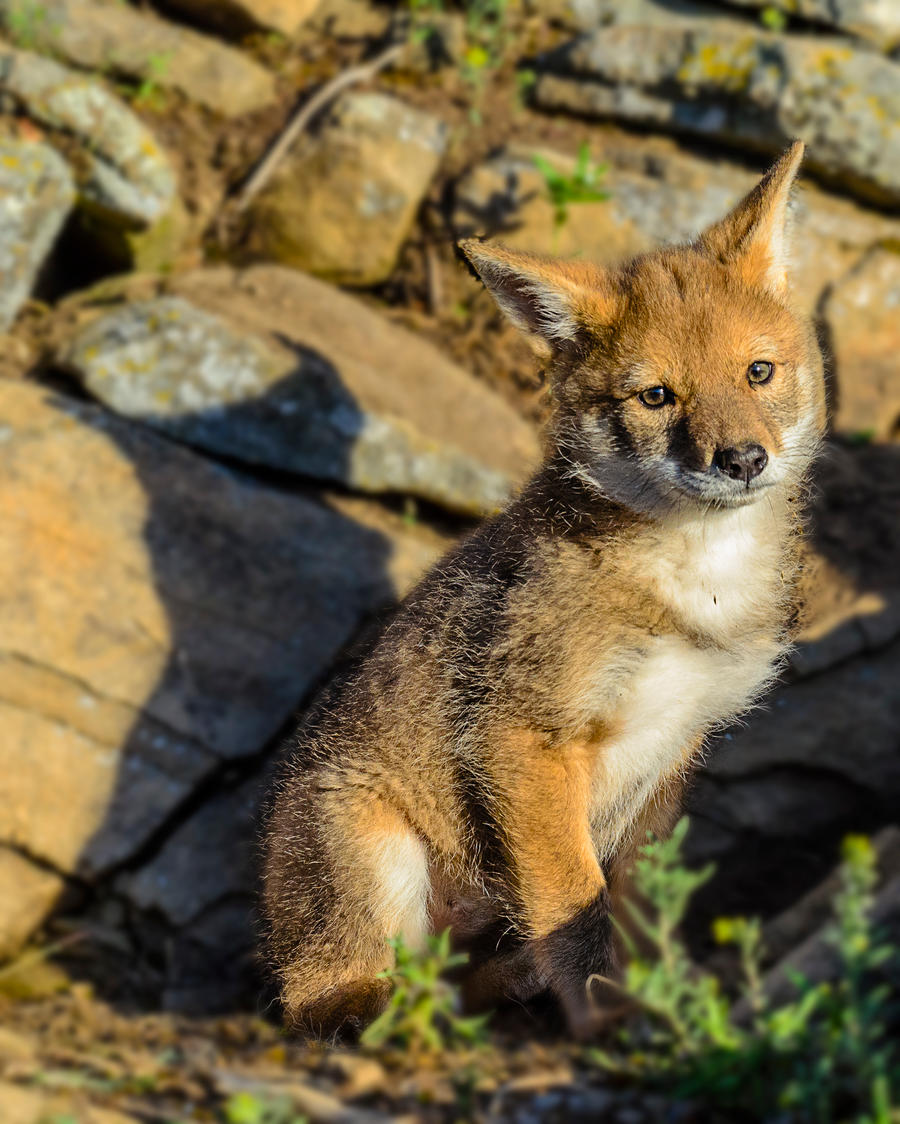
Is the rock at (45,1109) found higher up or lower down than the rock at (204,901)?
higher up

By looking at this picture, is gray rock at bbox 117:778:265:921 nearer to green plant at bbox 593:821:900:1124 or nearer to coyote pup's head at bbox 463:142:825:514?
coyote pup's head at bbox 463:142:825:514

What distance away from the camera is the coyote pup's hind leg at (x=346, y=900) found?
451 centimetres

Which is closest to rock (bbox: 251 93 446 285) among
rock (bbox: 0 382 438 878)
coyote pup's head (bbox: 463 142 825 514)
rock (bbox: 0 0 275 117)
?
rock (bbox: 0 0 275 117)

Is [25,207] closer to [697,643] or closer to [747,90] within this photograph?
[747,90]

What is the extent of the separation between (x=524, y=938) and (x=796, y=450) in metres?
2.12

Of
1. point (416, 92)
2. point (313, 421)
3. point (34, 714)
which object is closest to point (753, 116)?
point (416, 92)

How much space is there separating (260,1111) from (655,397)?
8.61ft

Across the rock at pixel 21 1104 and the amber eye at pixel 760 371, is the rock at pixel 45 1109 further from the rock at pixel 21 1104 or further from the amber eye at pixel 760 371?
the amber eye at pixel 760 371

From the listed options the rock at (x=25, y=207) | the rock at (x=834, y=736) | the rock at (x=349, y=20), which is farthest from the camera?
the rock at (x=349, y=20)

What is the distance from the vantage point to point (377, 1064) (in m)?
3.18

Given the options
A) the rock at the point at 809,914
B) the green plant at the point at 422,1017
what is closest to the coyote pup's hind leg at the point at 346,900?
the green plant at the point at 422,1017

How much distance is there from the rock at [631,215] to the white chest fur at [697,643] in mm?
4631

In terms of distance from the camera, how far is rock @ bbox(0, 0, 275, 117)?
8008 millimetres

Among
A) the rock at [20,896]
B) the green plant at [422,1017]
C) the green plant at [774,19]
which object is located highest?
the green plant at [774,19]
